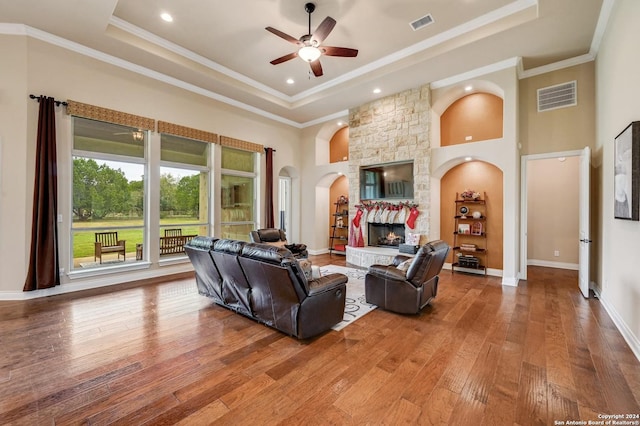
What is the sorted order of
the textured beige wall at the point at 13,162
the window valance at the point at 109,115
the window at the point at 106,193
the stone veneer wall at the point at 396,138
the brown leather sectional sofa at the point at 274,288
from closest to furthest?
the brown leather sectional sofa at the point at 274,288 < the textured beige wall at the point at 13,162 < the window valance at the point at 109,115 < the window at the point at 106,193 < the stone veneer wall at the point at 396,138

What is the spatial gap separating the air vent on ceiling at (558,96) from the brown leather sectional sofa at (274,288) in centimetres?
538

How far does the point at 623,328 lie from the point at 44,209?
803 cm

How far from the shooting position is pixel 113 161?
17.4ft

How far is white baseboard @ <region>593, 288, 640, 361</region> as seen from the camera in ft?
8.89

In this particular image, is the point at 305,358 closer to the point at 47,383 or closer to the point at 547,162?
the point at 47,383

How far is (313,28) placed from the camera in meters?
4.65

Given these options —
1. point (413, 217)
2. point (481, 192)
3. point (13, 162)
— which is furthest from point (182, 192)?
point (481, 192)

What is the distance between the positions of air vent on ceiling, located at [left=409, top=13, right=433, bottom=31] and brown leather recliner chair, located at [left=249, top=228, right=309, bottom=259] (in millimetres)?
4819

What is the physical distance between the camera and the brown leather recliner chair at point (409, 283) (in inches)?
141

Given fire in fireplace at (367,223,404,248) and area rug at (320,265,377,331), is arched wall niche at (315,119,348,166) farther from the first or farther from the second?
area rug at (320,265,377,331)

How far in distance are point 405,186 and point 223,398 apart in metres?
5.79

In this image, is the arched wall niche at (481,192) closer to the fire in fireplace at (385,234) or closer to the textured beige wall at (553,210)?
the fire in fireplace at (385,234)

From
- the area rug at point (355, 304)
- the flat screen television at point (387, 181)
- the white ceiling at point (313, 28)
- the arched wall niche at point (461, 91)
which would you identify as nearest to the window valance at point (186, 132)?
the white ceiling at point (313, 28)

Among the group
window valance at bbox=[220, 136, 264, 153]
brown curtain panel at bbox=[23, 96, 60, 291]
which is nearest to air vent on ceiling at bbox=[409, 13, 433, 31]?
window valance at bbox=[220, 136, 264, 153]
